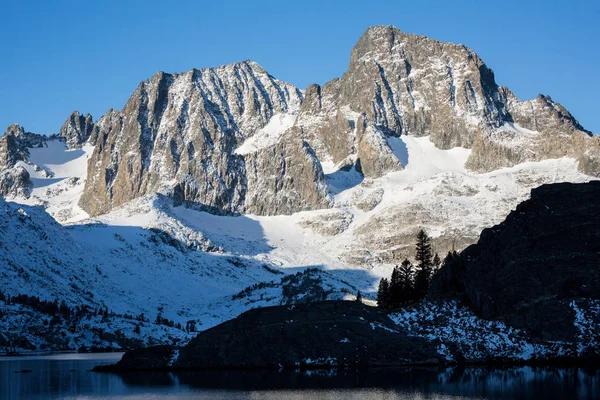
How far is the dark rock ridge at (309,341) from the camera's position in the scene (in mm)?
126250

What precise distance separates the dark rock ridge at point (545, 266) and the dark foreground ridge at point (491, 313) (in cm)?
13

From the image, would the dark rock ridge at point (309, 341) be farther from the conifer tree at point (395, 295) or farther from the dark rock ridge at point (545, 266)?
the conifer tree at point (395, 295)

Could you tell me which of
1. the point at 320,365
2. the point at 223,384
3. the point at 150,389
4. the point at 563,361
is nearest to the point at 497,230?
the point at 563,361

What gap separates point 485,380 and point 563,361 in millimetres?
15121

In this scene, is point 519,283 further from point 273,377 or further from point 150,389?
point 150,389

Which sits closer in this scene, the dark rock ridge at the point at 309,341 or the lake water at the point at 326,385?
the lake water at the point at 326,385

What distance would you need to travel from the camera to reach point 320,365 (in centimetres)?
12812

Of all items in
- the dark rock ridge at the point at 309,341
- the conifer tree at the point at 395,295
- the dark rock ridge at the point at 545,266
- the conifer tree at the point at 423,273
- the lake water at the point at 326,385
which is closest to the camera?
Result: the lake water at the point at 326,385

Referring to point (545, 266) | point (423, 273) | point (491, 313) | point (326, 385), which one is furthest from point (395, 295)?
point (326, 385)

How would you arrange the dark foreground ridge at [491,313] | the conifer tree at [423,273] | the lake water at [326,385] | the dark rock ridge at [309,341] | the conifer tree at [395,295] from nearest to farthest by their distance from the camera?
the lake water at [326,385], the dark foreground ridge at [491,313], the dark rock ridge at [309,341], the conifer tree at [423,273], the conifer tree at [395,295]

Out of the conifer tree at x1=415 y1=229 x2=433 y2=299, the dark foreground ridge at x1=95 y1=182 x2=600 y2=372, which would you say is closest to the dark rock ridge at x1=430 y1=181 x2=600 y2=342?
the dark foreground ridge at x1=95 y1=182 x2=600 y2=372

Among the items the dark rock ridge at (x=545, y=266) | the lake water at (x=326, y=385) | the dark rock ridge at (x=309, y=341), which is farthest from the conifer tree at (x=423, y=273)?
the lake water at (x=326, y=385)

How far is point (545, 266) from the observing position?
118062 millimetres

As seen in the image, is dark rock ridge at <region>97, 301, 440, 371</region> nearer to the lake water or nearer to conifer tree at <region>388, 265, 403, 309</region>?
the lake water
